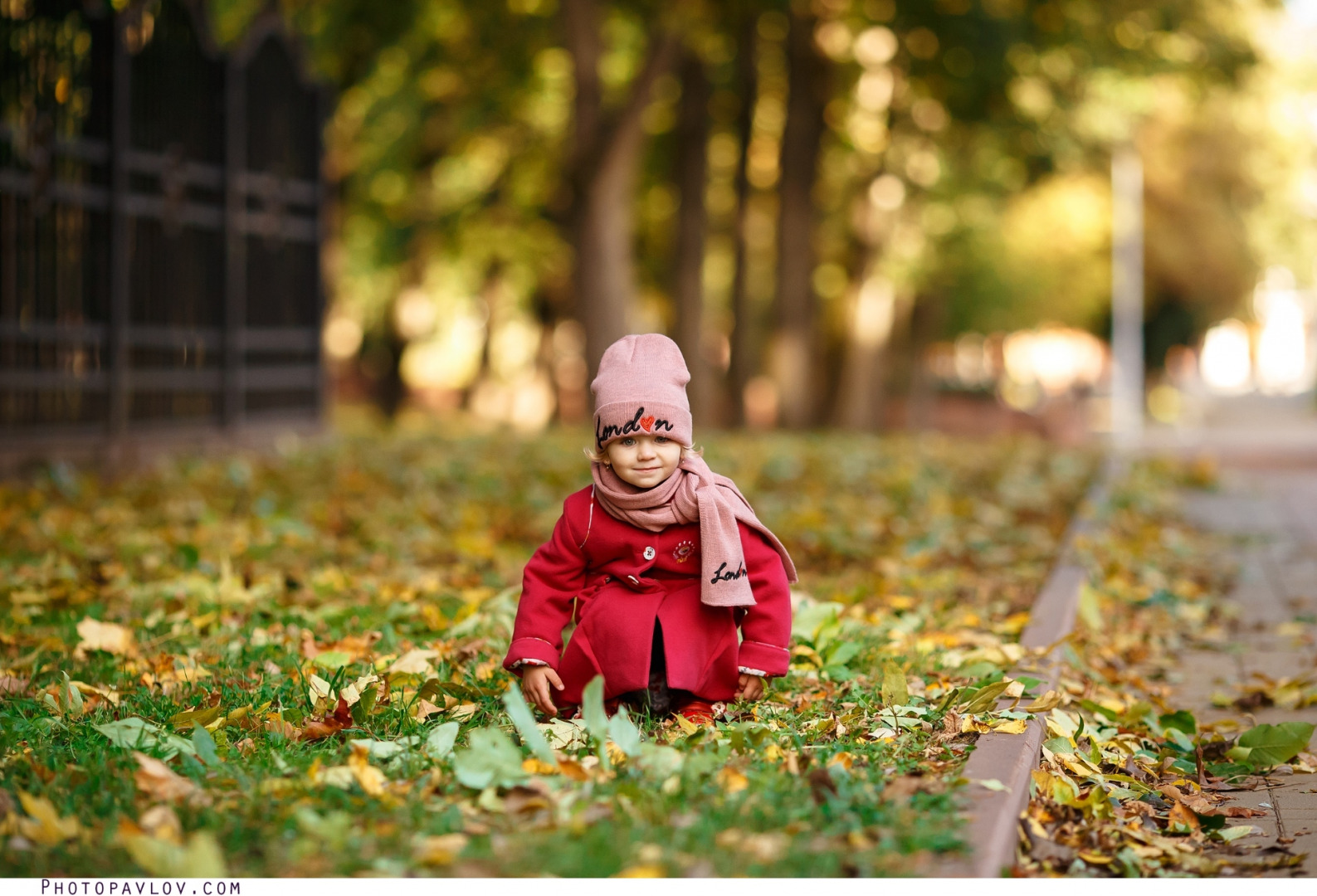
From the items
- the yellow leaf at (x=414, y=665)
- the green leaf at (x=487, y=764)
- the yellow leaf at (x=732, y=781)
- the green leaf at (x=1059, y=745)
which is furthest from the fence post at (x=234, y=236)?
the yellow leaf at (x=732, y=781)

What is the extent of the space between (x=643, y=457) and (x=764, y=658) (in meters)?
0.69

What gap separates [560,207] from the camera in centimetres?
2514

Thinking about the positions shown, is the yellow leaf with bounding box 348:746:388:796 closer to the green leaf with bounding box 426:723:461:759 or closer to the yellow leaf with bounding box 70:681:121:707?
the green leaf with bounding box 426:723:461:759

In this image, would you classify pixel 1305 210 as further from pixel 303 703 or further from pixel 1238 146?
pixel 303 703

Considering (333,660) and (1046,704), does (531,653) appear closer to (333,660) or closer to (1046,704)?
(333,660)

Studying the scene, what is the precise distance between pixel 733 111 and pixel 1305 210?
27.1 meters

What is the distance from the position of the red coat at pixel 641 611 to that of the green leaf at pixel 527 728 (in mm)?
605

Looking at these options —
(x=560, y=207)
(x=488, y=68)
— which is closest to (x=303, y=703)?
(x=488, y=68)

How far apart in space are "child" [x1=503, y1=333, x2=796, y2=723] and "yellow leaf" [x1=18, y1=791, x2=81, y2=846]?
1.32m

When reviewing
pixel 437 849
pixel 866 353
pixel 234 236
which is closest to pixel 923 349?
pixel 866 353

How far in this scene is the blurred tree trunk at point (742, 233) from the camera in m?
22.2

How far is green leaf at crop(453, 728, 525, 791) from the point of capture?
3.46 metres

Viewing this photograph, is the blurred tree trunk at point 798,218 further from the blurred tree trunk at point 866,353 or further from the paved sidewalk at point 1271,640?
the paved sidewalk at point 1271,640

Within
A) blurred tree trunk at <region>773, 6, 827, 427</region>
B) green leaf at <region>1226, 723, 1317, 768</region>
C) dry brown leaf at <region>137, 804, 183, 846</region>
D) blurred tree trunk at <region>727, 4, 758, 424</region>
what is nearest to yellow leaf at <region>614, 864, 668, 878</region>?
dry brown leaf at <region>137, 804, 183, 846</region>
